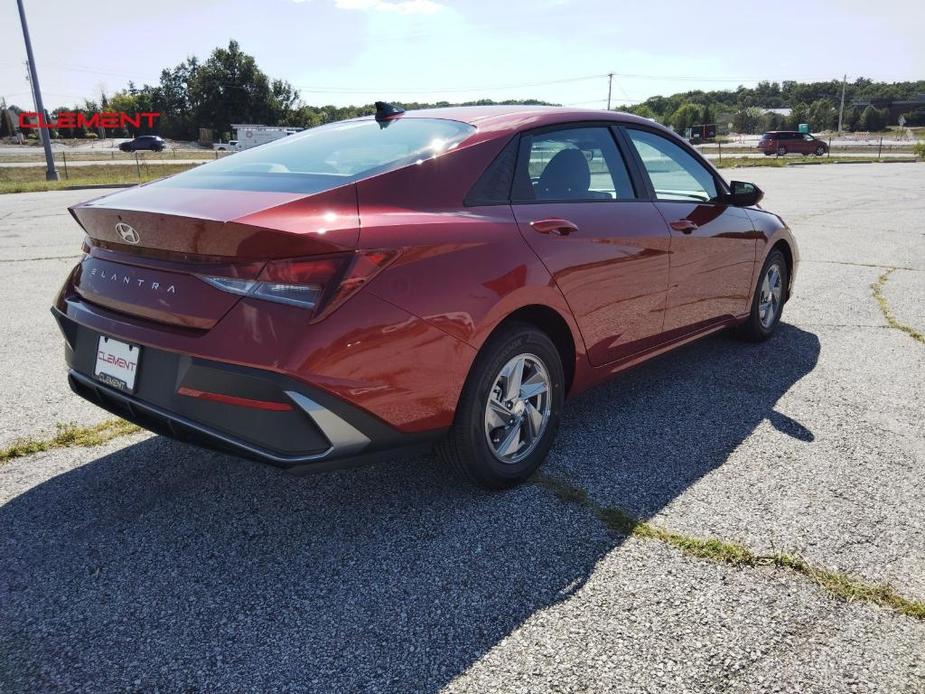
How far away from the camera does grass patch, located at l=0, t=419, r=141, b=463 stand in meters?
3.37

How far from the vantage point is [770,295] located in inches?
207

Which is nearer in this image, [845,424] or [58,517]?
[58,517]

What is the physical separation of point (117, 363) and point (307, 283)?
0.89 metres

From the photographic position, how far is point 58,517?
2.83m

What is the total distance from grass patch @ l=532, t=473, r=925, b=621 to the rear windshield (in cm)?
158

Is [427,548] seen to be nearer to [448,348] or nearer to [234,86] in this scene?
[448,348]

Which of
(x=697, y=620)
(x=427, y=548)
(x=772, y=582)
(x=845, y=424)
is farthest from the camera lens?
(x=845, y=424)

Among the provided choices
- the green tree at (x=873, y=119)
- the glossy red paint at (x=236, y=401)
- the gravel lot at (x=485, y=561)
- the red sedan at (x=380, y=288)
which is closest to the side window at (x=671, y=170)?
the red sedan at (x=380, y=288)

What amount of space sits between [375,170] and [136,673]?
184 centimetres

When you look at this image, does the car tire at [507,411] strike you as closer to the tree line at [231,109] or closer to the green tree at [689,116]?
the tree line at [231,109]

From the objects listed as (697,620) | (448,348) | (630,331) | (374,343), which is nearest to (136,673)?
(374,343)

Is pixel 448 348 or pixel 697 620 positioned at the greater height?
pixel 448 348

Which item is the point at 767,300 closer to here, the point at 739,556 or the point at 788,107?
the point at 739,556

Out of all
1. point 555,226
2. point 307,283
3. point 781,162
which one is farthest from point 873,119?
point 307,283
